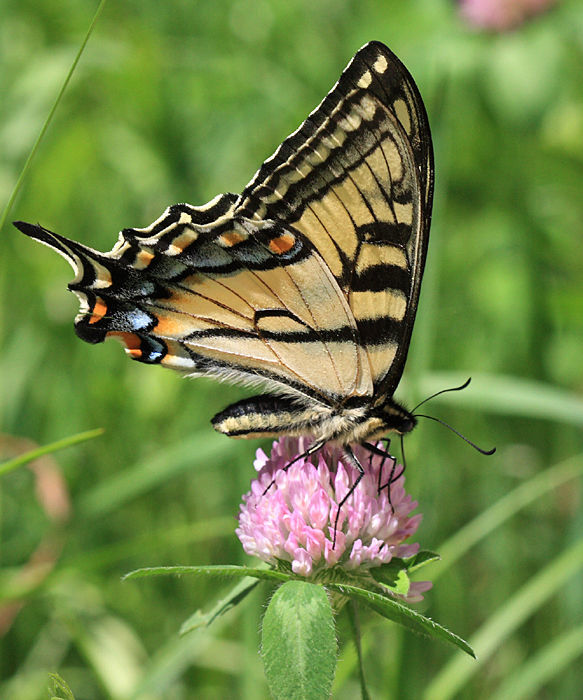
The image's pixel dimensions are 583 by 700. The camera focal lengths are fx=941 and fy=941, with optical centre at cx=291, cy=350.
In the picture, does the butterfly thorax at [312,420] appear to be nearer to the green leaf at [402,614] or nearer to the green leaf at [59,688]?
the green leaf at [402,614]

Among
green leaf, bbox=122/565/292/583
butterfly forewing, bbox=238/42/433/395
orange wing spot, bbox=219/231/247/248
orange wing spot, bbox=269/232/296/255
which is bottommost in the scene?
green leaf, bbox=122/565/292/583

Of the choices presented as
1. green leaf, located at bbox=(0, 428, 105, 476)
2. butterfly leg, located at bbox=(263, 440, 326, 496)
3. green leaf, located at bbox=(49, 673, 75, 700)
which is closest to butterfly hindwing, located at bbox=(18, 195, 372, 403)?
butterfly leg, located at bbox=(263, 440, 326, 496)

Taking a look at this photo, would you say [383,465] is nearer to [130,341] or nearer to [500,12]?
[130,341]

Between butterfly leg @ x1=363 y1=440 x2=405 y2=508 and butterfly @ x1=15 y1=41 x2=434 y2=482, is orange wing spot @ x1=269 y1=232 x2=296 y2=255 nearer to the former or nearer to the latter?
butterfly @ x1=15 y1=41 x2=434 y2=482

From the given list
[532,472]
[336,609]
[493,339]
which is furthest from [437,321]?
[336,609]

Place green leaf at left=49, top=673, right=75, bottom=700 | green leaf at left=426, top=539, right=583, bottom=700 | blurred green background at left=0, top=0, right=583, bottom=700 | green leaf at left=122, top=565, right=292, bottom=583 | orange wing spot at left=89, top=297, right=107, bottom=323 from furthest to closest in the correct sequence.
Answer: blurred green background at left=0, top=0, right=583, bottom=700 → green leaf at left=426, top=539, right=583, bottom=700 → orange wing spot at left=89, top=297, right=107, bottom=323 → green leaf at left=122, top=565, right=292, bottom=583 → green leaf at left=49, top=673, right=75, bottom=700

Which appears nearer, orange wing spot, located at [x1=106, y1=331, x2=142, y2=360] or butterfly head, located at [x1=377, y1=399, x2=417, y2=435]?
butterfly head, located at [x1=377, y1=399, x2=417, y2=435]
